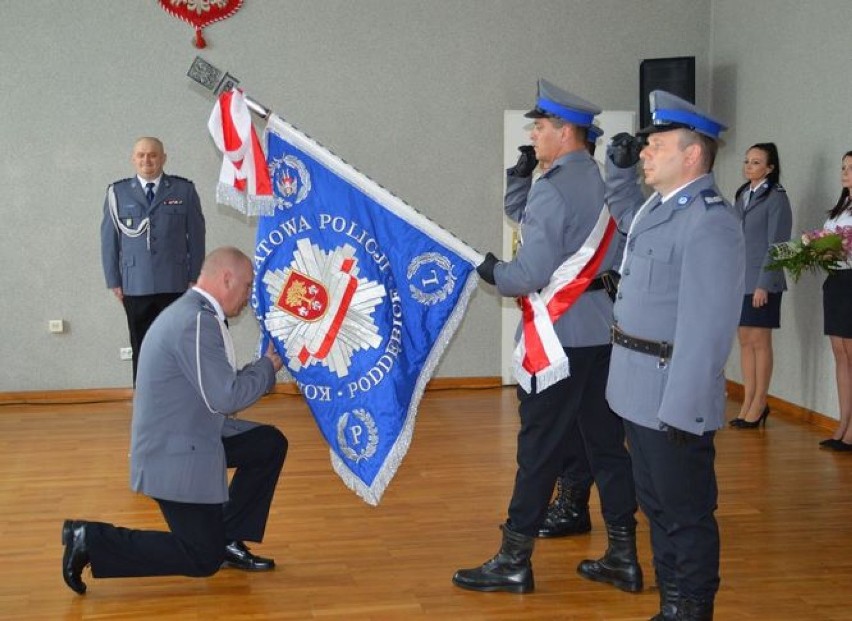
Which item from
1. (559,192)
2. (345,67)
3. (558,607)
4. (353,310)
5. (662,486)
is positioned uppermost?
(345,67)

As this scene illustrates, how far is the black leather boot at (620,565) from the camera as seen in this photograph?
3869 millimetres

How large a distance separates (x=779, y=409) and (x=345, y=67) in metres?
3.86

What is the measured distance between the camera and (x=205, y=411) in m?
3.65

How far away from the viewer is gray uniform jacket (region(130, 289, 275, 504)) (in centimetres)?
356

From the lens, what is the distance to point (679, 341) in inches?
119

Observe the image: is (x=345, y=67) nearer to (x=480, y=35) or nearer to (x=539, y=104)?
(x=480, y=35)

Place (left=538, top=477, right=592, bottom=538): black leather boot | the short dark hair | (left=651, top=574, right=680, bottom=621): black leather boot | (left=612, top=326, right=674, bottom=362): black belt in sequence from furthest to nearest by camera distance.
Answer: the short dark hair < (left=538, top=477, right=592, bottom=538): black leather boot < (left=651, top=574, right=680, bottom=621): black leather boot < (left=612, top=326, right=674, bottom=362): black belt

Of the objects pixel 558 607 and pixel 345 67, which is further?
pixel 345 67

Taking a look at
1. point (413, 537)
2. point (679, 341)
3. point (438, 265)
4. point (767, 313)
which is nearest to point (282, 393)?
point (767, 313)

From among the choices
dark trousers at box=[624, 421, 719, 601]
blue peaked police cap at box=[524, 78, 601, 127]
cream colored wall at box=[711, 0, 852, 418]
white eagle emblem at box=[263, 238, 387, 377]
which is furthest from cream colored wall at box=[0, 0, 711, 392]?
dark trousers at box=[624, 421, 719, 601]

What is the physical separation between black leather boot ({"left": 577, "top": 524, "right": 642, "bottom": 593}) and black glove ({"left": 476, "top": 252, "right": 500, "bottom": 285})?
3.39 ft

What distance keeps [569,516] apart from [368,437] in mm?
1062

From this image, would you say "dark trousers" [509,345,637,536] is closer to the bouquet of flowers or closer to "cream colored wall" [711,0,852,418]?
the bouquet of flowers

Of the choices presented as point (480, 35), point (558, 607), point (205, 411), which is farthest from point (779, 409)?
point (205, 411)
